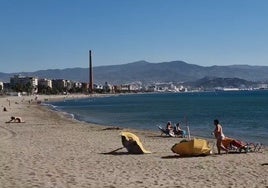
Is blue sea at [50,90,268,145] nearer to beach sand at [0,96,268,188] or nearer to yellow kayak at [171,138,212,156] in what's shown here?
yellow kayak at [171,138,212,156]

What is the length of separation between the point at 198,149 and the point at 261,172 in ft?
11.1

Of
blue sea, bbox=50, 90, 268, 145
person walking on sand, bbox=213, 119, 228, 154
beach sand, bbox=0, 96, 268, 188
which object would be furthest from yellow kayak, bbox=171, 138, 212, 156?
blue sea, bbox=50, 90, 268, 145

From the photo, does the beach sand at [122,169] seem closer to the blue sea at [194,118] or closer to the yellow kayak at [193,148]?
the yellow kayak at [193,148]

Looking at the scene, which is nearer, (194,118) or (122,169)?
(122,169)

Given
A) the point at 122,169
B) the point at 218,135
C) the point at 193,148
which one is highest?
the point at 218,135

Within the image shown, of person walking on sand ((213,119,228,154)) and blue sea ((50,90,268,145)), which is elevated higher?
person walking on sand ((213,119,228,154))

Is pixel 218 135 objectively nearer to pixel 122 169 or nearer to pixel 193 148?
pixel 193 148

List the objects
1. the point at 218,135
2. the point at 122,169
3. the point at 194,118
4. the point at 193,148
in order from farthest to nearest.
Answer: the point at 194,118
the point at 218,135
the point at 193,148
the point at 122,169

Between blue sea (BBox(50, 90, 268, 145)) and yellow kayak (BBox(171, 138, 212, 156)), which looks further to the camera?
blue sea (BBox(50, 90, 268, 145))

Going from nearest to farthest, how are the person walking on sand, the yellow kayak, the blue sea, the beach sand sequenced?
the beach sand, the yellow kayak, the person walking on sand, the blue sea

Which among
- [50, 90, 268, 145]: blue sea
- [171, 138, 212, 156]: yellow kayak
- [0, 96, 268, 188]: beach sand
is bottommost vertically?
[50, 90, 268, 145]: blue sea

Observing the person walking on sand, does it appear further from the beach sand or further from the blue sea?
the blue sea

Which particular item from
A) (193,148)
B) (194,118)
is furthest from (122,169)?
(194,118)

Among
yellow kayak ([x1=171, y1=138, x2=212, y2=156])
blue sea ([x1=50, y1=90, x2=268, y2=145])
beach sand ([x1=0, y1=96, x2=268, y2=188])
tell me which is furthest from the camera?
blue sea ([x1=50, y1=90, x2=268, y2=145])
